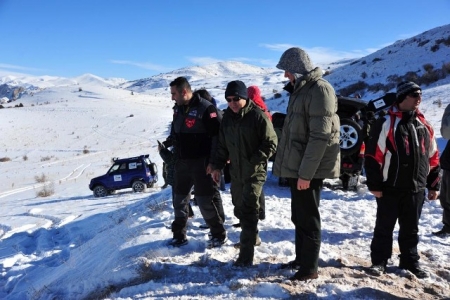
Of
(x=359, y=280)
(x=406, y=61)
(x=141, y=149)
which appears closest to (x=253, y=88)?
(x=359, y=280)

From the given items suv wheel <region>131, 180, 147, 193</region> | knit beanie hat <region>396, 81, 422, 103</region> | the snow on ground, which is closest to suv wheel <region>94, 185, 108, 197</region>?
suv wheel <region>131, 180, 147, 193</region>

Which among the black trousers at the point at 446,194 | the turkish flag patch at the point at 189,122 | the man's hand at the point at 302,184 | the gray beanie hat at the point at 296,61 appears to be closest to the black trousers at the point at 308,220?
the man's hand at the point at 302,184

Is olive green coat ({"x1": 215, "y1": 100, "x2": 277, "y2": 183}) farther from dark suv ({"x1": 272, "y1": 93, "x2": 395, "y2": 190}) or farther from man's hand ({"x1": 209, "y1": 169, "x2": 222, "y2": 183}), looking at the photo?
dark suv ({"x1": 272, "y1": 93, "x2": 395, "y2": 190})

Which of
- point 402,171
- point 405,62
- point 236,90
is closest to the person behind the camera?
point 402,171

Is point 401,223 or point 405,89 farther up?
point 405,89

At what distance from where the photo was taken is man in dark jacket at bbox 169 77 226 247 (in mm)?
4641

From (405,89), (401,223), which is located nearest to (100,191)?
(401,223)

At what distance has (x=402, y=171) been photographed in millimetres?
3791

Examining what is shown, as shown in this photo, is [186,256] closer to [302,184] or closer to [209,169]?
[209,169]

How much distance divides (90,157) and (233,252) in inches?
904

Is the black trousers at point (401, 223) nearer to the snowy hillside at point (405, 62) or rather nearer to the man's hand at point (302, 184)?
the man's hand at point (302, 184)

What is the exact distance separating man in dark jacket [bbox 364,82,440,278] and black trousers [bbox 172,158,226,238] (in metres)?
1.80

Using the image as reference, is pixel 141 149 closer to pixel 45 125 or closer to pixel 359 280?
pixel 45 125

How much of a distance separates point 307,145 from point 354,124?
3.72 metres
